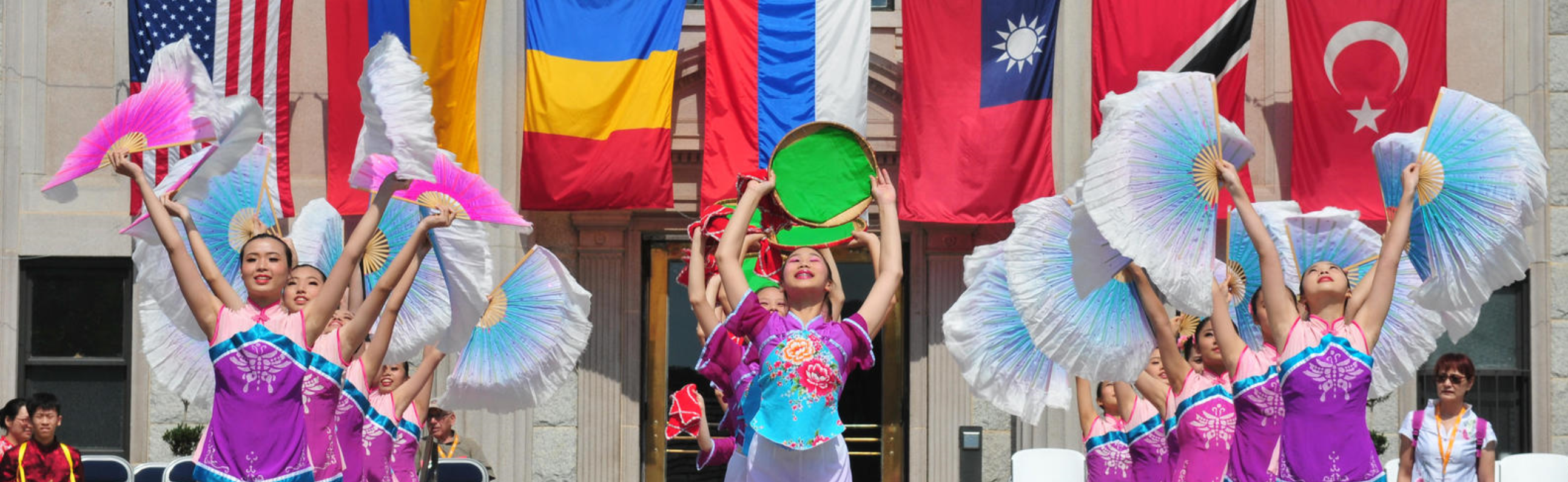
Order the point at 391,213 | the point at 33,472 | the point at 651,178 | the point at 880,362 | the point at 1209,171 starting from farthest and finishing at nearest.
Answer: the point at 880,362 → the point at 651,178 → the point at 33,472 → the point at 391,213 → the point at 1209,171

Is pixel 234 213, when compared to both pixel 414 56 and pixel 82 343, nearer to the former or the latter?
pixel 414 56

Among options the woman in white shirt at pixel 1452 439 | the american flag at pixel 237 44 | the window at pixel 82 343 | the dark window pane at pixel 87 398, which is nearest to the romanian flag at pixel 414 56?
the american flag at pixel 237 44

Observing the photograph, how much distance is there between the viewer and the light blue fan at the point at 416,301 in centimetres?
895

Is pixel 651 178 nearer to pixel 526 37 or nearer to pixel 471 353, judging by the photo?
pixel 526 37

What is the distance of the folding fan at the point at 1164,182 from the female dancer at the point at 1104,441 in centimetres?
302

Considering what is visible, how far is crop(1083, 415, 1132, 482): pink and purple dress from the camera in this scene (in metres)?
9.63

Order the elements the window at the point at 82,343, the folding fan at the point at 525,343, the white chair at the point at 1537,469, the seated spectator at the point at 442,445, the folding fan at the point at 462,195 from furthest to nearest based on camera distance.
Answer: the window at the point at 82,343 < the white chair at the point at 1537,469 < the seated spectator at the point at 442,445 < the folding fan at the point at 525,343 < the folding fan at the point at 462,195

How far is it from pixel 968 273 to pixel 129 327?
7713 mm

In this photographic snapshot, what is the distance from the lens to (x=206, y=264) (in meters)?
6.66

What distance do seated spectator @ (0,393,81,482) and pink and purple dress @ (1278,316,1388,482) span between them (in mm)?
7025

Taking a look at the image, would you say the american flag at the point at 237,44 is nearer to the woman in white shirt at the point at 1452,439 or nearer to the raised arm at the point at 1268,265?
the woman in white shirt at the point at 1452,439

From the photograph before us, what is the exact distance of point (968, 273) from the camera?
862 cm

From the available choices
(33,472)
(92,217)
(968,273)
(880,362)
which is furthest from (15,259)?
(968,273)

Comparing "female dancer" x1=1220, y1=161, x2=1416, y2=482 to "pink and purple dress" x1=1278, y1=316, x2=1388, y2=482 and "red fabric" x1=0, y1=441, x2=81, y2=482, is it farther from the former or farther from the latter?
"red fabric" x1=0, y1=441, x2=81, y2=482
